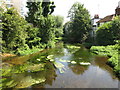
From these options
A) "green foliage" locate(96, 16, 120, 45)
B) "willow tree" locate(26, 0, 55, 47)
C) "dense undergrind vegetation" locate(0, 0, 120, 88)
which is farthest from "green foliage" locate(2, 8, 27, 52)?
"green foliage" locate(96, 16, 120, 45)

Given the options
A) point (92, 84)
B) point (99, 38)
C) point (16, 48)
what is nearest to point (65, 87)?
point (92, 84)

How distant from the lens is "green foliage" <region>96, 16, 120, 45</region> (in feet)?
59.3

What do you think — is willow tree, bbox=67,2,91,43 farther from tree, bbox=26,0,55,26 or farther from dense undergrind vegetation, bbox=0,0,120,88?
tree, bbox=26,0,55,26

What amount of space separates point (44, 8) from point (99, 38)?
42.2ft

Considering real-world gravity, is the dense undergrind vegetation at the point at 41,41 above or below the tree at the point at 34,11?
below

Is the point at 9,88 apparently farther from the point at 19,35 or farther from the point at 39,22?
the point at 39,22

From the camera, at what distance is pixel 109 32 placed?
18734 millimetres

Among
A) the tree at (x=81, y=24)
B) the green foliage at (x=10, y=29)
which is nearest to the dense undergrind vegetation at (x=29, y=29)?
the green foliage at (x=10, y=29)

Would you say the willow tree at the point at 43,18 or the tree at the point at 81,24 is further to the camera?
the tree at the point at 81,24

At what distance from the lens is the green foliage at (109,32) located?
18.1 m

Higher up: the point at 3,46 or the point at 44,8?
the point at 44,8

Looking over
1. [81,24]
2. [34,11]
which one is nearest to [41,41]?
[34,11]

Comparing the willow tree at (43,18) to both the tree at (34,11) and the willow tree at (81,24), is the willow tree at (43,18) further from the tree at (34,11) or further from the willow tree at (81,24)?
the willow tree at (81,24)

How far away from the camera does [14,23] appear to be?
12758mm
